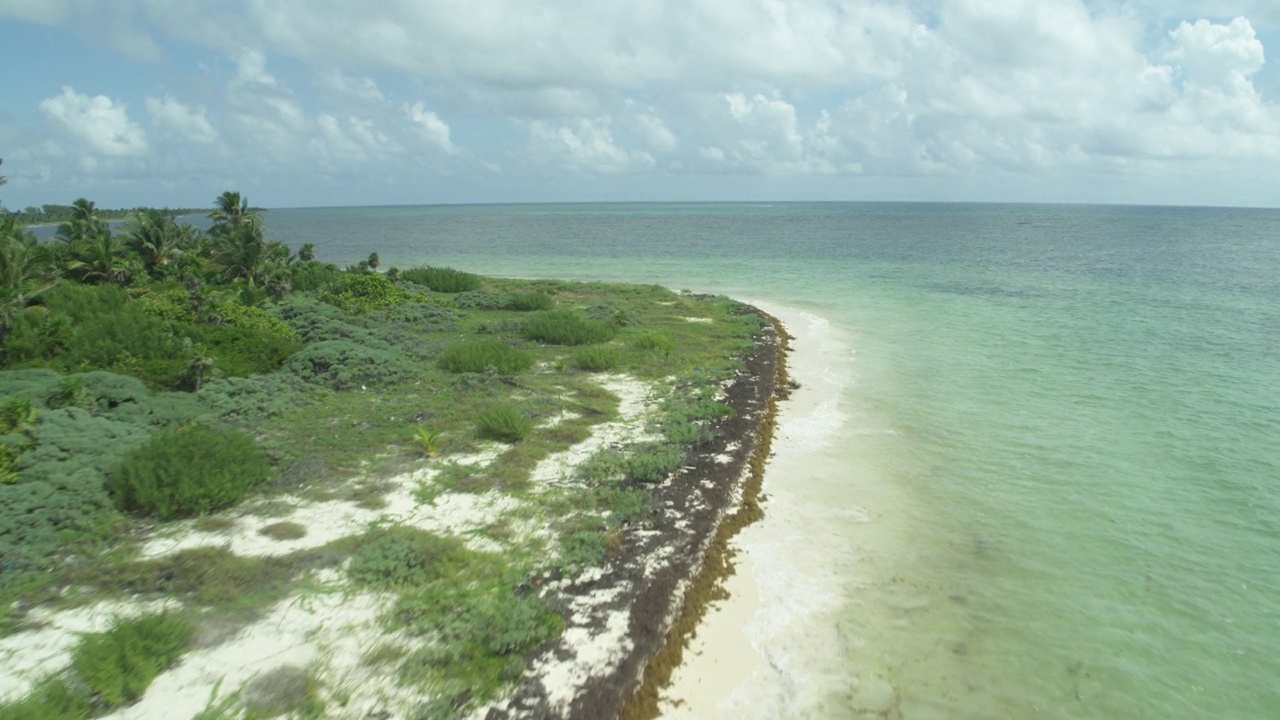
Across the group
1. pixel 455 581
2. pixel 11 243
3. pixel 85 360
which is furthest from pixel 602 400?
pixel 11 243

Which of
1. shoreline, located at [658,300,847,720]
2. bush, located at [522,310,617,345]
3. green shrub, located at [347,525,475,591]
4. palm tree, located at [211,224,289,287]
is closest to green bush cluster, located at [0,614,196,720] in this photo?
green shrub, located at [347,525,475,591]

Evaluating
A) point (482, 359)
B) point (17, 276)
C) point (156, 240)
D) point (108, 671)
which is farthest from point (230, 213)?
point (108, 671)

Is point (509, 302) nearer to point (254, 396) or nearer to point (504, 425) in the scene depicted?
point (254, 396)

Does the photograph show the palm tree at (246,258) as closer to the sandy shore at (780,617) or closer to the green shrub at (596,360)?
the green shrub at (596,360)

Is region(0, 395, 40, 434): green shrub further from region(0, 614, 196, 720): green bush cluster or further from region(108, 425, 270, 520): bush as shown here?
region(0, 614, 196, 720): green bush cluster

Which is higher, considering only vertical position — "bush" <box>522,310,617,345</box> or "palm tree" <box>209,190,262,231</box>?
"palm tree" <box>209,190,262,231</box>

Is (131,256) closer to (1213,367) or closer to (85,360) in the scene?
(85,360)
